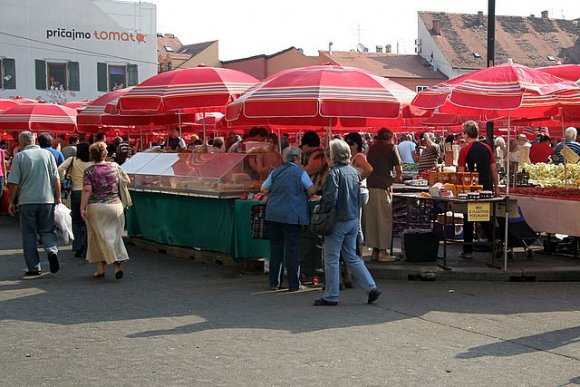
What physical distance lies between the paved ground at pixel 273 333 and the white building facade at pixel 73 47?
35.1 m

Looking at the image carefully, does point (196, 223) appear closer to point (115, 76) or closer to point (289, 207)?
Result: point (289, 207)

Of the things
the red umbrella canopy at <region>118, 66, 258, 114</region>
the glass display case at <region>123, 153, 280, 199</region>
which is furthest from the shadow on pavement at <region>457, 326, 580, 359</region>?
the red umbrella canopy at <region>118, 66, 258, 114</region>

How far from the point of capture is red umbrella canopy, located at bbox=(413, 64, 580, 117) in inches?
411

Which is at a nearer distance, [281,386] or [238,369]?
[281,386]

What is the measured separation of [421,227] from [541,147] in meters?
6.70

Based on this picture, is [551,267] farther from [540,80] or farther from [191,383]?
[191,383]

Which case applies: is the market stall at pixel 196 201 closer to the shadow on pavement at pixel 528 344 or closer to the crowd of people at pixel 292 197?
the crowd of people at pixel 292 197

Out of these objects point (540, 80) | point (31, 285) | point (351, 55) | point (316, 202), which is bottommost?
point (31, 285)

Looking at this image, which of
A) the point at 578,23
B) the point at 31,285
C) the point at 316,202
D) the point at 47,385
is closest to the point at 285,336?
the point at 47,385

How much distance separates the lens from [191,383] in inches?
243

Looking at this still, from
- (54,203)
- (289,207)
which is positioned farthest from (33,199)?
(289,207)

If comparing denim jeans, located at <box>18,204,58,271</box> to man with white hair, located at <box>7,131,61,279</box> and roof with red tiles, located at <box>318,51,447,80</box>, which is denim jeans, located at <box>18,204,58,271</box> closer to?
man with white hair, located at <box>7,131,61,279</box>

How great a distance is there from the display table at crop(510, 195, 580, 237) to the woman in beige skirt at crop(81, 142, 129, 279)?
5.96 meters

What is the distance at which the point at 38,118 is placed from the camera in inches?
774
